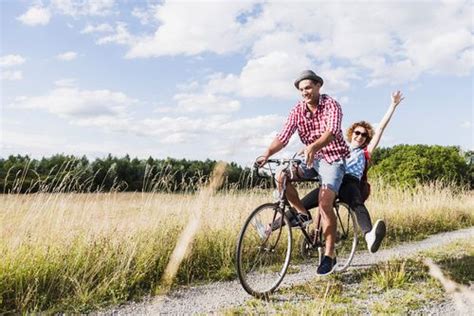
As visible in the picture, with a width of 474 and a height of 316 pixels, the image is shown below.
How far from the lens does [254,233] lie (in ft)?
18.5

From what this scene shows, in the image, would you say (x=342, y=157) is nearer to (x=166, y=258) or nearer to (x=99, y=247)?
(x=166, y=258)

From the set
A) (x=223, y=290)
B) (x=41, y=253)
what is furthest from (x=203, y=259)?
(x=41, y=253)

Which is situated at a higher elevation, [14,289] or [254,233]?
[254,233]

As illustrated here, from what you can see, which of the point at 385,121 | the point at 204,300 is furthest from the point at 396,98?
the point at 204,300

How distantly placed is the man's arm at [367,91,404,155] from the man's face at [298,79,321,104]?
5.11 feet

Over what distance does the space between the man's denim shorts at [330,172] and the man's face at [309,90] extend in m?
0.70

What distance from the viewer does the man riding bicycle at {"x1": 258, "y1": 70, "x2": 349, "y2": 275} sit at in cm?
518

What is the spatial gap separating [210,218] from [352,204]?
91.1 inches

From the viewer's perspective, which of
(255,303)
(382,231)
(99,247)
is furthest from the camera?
(99,247)

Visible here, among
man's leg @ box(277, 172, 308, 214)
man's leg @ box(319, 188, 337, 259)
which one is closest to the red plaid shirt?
man's leg @ box(319, 188, 337, 259)

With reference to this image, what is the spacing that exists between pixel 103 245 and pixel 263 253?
76.1 inches

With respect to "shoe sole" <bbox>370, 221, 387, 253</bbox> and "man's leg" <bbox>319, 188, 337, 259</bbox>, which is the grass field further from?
"shoe sole" <bbox>370, 221, 387, 253</bbox>

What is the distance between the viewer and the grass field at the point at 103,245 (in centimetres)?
497

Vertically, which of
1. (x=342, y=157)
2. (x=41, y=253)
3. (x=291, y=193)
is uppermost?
(x=342, y=157)
